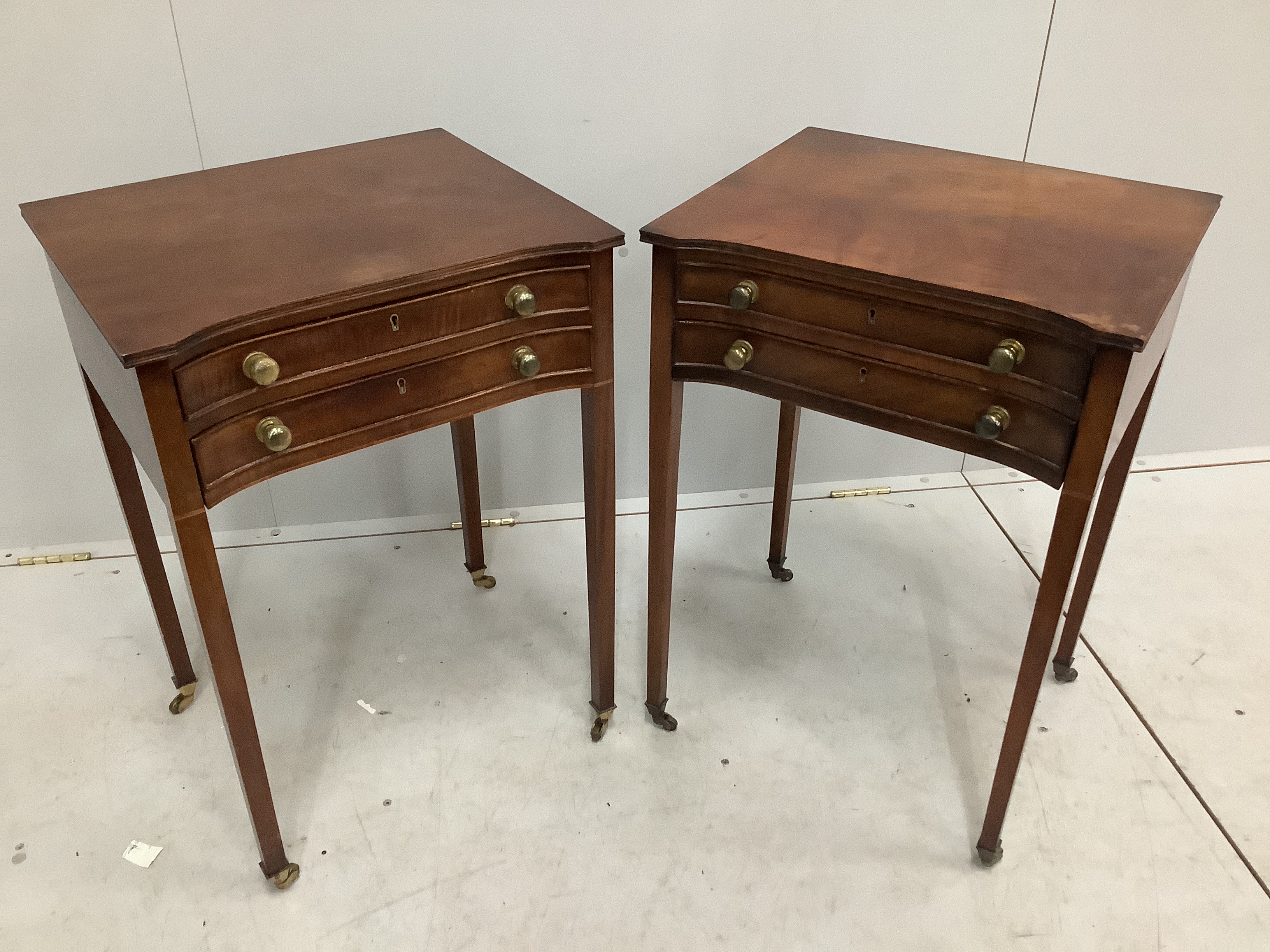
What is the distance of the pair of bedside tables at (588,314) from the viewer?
3.40 feet

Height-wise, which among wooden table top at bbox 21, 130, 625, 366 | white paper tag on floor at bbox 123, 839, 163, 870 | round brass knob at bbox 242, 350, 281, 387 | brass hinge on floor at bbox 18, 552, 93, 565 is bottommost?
white paper tag on floor at bbox 123, 839, 163, 870

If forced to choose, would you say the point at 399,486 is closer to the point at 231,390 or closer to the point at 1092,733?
the point at 231,390

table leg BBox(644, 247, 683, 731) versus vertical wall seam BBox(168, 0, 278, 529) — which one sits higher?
vertical wall seam BBox(168, 0, 278, 529)

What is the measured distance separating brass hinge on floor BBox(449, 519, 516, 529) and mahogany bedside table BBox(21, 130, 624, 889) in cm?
62

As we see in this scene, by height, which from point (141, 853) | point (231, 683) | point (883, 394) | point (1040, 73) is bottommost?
point (141, 853)

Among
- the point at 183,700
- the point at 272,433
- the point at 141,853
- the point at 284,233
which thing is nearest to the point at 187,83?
the point at 284,233

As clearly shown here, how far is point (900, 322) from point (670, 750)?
74cm

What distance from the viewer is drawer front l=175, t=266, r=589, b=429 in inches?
40.2

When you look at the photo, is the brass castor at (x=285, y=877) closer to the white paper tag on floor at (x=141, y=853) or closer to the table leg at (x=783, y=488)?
the white paper tag on floor at (x=141, y=853)

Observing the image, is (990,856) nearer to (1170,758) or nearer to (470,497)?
(1170,758)

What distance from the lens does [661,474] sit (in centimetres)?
136

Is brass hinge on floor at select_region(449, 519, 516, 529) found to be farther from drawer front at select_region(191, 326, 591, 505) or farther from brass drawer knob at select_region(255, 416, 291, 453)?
brass drawer knob at select_region(255, 416, 291, 453)

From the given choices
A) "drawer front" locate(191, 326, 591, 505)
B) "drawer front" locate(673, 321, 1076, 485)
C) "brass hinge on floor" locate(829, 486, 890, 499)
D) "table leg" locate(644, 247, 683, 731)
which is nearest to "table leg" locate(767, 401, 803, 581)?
"brass hinge on floor" locate(829, 486, 890, 499)

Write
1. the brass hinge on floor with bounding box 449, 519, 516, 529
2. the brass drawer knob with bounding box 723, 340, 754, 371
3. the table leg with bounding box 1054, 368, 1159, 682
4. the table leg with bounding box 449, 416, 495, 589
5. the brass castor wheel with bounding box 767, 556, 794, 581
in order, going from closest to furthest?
1. the brass drawer knob with bounding box 723, 340, 754, 371
2. the table leg with bounding box 1054, 368, 1159, 682
3. the table leg with bounding box 449, 416, 495, 589
4. the brass castor wheel with bounding box 767, 556, 794, 581
5. the brass hinge on floor with bounding box 449, 519, 516, 529
